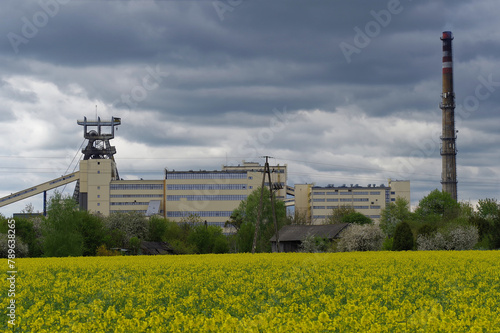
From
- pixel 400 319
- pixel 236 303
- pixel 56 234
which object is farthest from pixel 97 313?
pixel 56 234

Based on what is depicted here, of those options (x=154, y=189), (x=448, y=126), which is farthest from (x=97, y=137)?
(x=448, y=126)

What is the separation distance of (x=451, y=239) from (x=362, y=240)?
9.85m

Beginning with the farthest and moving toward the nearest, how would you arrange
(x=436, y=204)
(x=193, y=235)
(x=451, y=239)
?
(x=436, y=204) → (x=193, y=235) → (x=451, y=239)

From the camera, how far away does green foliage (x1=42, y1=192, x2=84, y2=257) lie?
74.1 metres

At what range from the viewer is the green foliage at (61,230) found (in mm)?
74062

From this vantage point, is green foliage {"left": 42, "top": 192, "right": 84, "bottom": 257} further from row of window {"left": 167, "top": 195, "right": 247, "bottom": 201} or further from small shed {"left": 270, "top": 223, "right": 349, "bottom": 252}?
row of window {"left": 167, "top": 195, "right": 247, "bottom": 201}

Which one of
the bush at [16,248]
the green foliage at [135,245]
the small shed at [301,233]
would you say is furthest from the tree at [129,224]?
the small shed at [301,233]

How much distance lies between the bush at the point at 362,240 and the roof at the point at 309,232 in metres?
5.60

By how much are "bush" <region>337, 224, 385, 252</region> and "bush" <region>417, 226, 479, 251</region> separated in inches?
321

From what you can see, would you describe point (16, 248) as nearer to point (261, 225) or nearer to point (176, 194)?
point (261, 225)

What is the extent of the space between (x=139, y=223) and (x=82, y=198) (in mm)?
65447

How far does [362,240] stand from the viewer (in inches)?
2968

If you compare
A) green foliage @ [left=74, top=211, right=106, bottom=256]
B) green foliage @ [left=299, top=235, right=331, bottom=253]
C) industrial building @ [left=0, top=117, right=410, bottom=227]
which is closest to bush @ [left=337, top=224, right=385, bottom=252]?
green foliage @ [left=299, top=235, right=331, bottom=253]

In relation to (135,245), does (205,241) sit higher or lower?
higher
